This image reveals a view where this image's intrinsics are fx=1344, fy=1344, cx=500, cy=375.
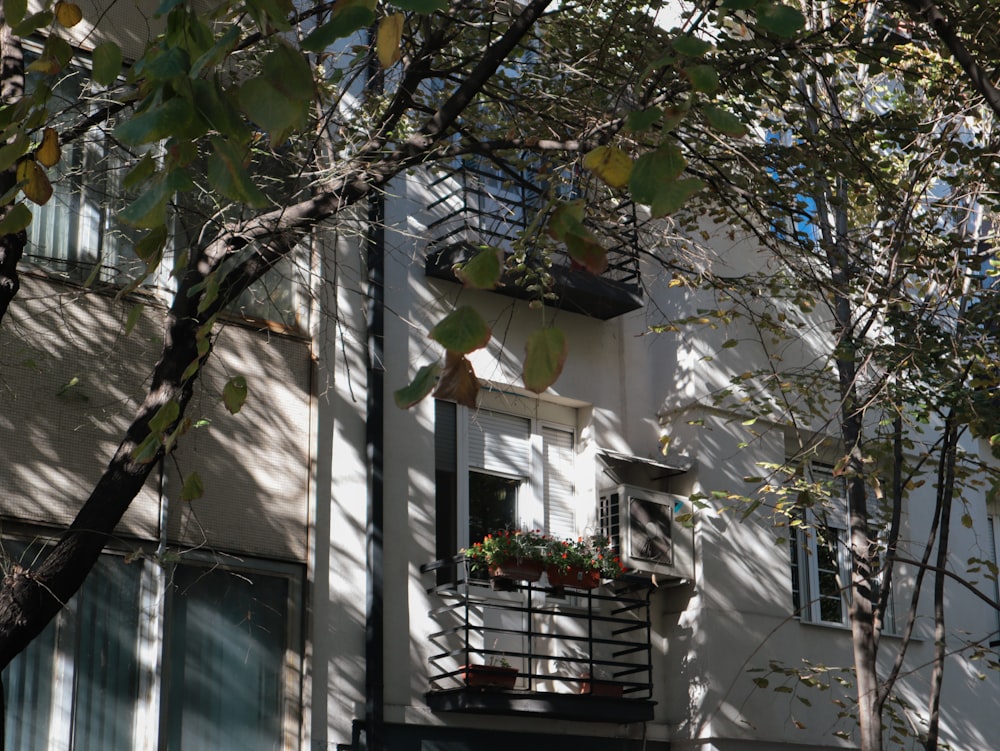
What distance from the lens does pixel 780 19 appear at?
14.1ft

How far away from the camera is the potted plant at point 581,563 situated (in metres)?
12.0

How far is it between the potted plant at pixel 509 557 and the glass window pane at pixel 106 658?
299 cm

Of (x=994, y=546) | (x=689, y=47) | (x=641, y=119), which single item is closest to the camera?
(x=641, y=119)

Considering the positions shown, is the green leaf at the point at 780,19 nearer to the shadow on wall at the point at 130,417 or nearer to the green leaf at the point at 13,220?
the green leaf at the point at 13,220

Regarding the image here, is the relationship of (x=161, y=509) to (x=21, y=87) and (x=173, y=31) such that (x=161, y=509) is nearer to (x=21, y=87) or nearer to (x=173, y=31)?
(x=21, y=87)

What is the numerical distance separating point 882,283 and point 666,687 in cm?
531

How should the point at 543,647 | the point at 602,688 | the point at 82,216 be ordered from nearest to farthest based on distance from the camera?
the point at 82,216 → the point at 602,688 → the point at 543,647

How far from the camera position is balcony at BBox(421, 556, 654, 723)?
11.6m

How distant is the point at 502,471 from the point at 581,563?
4.38 ft

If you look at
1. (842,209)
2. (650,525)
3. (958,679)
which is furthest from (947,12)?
(958,679)

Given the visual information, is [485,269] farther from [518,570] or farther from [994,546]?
[994,546]

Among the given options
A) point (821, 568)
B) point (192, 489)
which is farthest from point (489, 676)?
point (192, 489)

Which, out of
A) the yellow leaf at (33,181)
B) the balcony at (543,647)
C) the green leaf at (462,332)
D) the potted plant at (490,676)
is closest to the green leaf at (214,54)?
the green leaf at (462,332)

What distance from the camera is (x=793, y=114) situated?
30.7 ft
